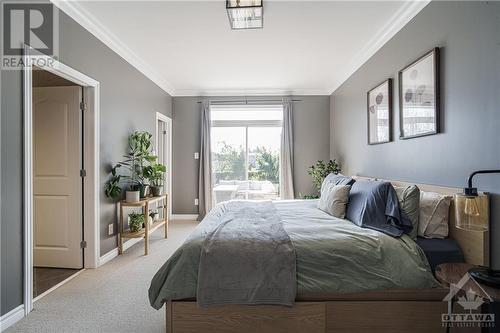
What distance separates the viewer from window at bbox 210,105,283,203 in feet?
16.8

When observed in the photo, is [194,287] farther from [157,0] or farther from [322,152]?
[322,152]

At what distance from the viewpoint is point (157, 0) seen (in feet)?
7.35

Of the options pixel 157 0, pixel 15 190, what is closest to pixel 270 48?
pixel 157 0

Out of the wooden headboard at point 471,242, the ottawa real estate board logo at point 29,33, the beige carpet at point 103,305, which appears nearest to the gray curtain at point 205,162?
the beige carpet at point 103,305

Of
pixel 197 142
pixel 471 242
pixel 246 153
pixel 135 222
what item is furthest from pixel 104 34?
pixel 471 242

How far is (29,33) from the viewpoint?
6.50ft

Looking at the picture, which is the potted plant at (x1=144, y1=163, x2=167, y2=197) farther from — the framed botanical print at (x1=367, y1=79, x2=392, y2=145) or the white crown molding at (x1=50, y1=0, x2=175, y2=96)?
the framed botanical print at (x1=367, y1=79, x2=392, y2=145)

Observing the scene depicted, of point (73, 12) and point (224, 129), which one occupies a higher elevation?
point (73, 12)

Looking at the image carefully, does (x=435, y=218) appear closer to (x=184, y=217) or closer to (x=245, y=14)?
(x=245, y=14)

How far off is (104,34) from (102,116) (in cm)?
92

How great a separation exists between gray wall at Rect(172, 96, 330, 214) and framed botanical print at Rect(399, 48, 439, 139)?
99.7 inches

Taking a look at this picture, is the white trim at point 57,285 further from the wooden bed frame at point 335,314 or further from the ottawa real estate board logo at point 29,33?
the ottawa real estate board logo at point 29,33

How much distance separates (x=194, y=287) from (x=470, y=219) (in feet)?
5.24

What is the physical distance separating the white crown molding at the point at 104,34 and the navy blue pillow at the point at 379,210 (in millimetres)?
3147
